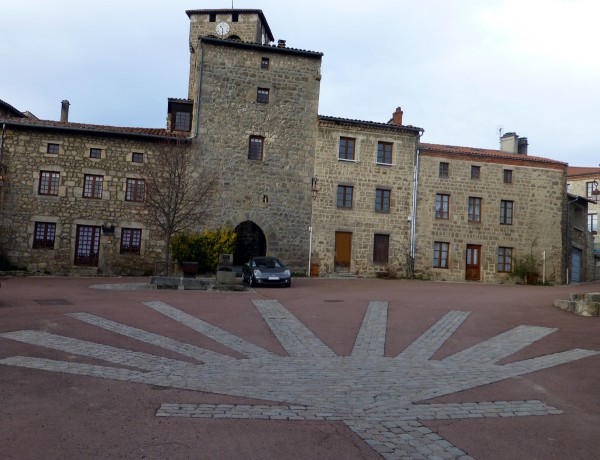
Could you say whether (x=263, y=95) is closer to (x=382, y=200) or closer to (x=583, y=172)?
(x=382, y=200)

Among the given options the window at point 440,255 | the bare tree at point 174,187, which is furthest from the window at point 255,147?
the window at point 440,255

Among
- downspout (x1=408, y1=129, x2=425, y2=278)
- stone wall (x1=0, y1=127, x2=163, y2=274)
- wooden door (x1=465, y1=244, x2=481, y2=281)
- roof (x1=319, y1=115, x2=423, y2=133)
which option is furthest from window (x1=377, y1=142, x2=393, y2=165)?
stone wall (x1=0, y1=127, x2=163, y2=274)

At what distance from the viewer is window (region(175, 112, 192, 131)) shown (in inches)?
1055

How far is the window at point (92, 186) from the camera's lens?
23.6 metres

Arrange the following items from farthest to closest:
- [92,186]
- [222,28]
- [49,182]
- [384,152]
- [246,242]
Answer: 1. [222,28]
2. [246,242]
3. [384,152]
4. [92,186]
5. [49,182]

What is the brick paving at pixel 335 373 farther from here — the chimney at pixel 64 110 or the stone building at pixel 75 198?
the chimney at pixel 64 110

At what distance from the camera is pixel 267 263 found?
2028 centimetres

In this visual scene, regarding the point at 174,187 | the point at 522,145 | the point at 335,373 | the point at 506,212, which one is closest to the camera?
the point at 335,373

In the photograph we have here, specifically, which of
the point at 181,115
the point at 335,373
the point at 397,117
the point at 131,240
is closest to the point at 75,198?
the point at 131,240

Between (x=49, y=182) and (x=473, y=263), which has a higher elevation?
(x=49, y=182)

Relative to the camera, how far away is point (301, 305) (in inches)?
546

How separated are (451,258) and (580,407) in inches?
843

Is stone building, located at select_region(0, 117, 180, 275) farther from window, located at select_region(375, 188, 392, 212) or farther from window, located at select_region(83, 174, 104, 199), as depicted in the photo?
window, located at select_region(375, 188, 392, 212)

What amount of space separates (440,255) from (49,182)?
1983cm
